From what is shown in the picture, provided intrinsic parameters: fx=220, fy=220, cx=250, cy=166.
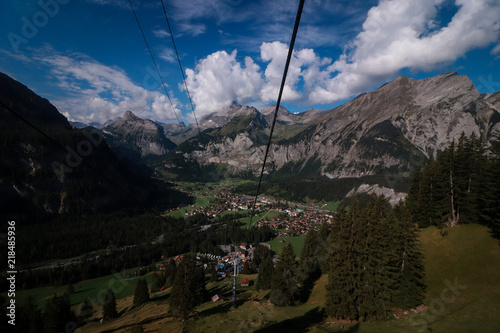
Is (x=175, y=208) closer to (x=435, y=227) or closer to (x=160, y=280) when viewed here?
(x=160, y=280)

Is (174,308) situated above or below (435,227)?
below

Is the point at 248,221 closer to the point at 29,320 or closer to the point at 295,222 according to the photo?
the point at 295,222

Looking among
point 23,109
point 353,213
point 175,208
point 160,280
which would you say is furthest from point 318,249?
point 23,109

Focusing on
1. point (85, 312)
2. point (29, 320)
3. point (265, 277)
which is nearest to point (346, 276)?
point (265, 277)

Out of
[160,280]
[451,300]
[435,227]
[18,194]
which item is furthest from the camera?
[18,194]

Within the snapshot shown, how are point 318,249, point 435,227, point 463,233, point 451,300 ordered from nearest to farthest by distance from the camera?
point 451,300
point 463,233
point 435,227
point 318,249

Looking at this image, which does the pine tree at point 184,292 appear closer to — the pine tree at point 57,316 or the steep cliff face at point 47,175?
the pine tree at point 57,316

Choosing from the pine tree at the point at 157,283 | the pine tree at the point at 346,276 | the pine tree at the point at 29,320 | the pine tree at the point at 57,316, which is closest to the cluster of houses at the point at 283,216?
the pine tree at the point at 157,283

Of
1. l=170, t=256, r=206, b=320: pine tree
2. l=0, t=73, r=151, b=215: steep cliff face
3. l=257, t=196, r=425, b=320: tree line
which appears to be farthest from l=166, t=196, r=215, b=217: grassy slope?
l=257, t=196, r=425, b=320: tree line
